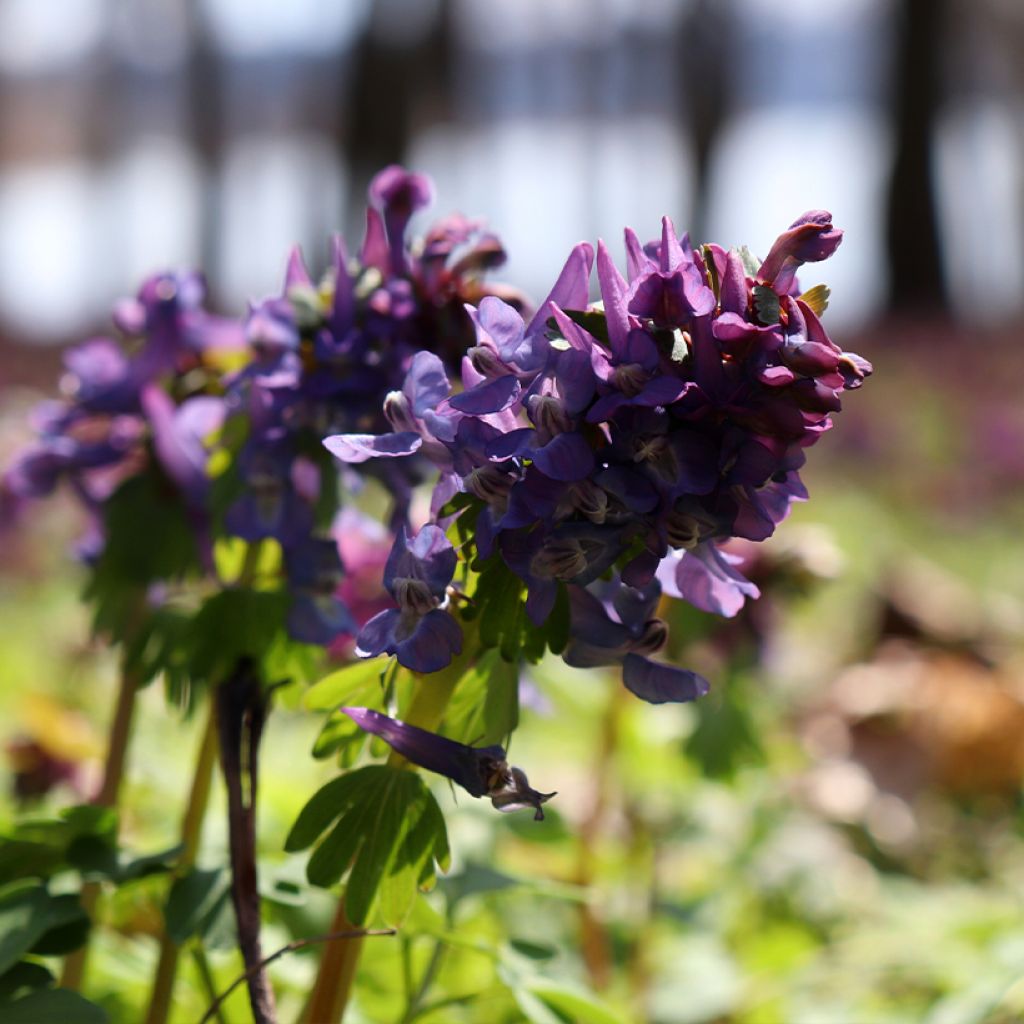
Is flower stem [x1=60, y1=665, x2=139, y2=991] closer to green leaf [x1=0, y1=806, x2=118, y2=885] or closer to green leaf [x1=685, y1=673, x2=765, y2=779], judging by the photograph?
green leaf [x1=0, y1=806, x2=118, y2=885]

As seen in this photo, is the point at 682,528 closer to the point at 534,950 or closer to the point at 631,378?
the point at 631,378

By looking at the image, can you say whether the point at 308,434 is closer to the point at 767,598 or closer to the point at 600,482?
the point at 600,482

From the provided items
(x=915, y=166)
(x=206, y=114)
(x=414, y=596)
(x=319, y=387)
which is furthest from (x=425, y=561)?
(x=206, y=114)

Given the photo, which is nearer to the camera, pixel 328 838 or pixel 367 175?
pixel 328 838

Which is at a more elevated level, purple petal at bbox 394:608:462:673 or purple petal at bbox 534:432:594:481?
purple petal at bbox 534:432:594:481

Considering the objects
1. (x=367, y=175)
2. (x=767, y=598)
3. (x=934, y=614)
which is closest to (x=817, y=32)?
(x=367, y=175)

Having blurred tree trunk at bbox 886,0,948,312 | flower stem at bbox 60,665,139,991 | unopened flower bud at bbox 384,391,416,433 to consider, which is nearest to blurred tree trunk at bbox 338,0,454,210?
blurred tree trunk at bbox 886,0,948,312

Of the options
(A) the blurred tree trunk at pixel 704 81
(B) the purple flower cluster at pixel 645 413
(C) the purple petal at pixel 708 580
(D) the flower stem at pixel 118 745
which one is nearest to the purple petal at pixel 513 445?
(B) the purple flower cluster at pixel 645 413
